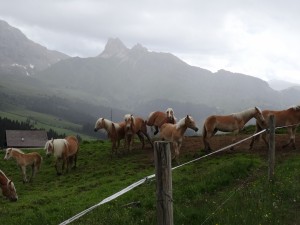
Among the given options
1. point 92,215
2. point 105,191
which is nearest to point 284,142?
point 105,191

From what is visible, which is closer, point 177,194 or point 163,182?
point 163,182

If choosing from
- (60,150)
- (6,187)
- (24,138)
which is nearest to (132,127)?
(60,150)

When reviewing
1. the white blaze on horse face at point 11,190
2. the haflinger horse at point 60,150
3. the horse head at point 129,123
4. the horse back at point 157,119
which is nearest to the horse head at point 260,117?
the horse back at point 157,119

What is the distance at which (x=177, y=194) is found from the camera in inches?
470

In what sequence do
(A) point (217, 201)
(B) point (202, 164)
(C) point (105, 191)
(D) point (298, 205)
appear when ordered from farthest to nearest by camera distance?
1. (B) point (202, 164)
2. (C) point (105, 191)
3. (A) point (217, 201)
4. (D) point (298, 205)

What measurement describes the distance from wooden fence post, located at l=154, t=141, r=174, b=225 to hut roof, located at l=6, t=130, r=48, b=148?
99.6 metres

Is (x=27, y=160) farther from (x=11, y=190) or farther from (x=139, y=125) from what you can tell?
(x=139, y=125)

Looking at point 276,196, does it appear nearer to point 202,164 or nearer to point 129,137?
point 202,164

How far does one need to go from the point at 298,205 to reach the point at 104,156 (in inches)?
650

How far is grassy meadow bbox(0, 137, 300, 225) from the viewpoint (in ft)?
29.8

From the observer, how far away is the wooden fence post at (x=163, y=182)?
5.72 meters

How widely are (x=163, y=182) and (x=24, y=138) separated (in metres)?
103

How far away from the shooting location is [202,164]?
1797 centimetres

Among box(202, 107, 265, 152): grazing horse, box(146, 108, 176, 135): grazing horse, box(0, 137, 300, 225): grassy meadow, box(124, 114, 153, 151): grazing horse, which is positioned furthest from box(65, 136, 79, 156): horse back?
box(202, 107, 265, 152): grazing horse
